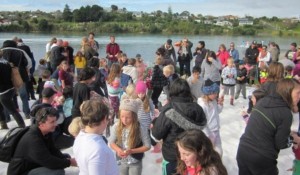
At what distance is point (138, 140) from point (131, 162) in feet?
0.87

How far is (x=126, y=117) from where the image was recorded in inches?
144

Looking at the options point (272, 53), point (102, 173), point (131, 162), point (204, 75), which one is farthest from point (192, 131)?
point (272, 53)

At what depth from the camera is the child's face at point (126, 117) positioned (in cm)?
365

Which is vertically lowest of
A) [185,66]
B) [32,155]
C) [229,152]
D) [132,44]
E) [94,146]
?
[132,44]

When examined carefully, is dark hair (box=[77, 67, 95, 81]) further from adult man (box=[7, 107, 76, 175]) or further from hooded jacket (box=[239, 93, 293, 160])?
hooded jacket (box=[239, 93, 293, 160])

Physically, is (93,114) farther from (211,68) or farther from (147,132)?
(211,68)

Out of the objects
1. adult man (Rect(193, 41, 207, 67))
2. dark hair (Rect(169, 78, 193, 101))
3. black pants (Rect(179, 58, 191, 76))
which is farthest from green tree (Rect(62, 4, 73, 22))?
dark hair (Rect(169, 78, 193, 101))

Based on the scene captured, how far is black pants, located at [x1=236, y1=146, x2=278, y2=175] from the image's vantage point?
344cm

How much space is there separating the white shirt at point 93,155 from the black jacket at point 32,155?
0.67m

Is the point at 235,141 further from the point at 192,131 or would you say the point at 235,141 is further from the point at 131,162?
the point at 192,131

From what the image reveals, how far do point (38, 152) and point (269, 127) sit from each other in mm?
2113

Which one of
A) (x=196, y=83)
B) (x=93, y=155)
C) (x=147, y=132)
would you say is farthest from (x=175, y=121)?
(x=196, y=83)

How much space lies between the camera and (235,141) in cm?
673

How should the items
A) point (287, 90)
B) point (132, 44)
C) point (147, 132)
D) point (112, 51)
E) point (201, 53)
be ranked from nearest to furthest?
point (287, 90) → point (147, 132) → point (201, 53) → point (112, 51) → point (132, 44)
